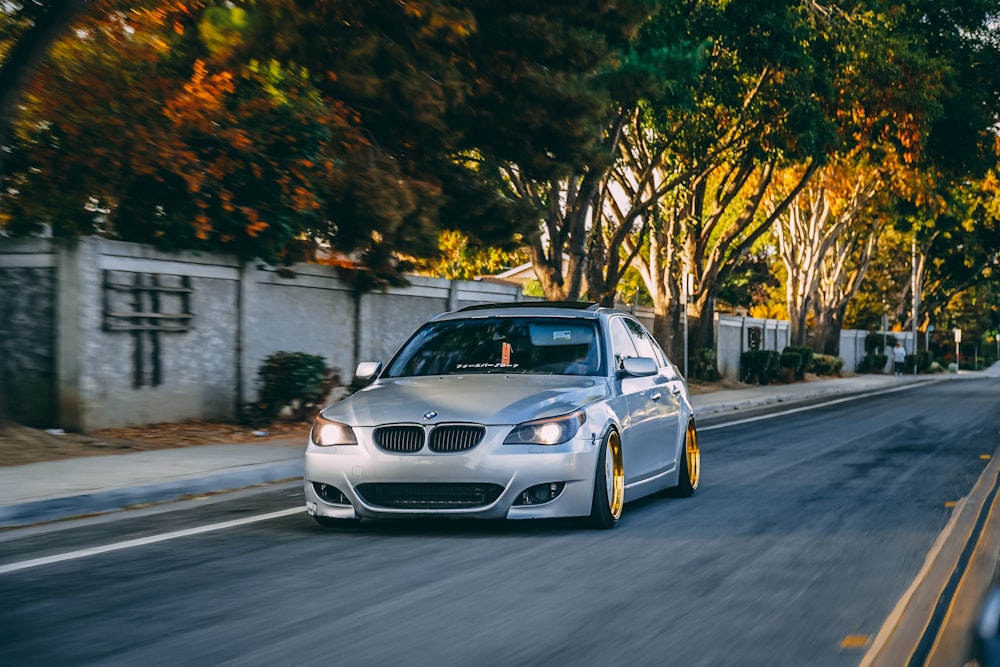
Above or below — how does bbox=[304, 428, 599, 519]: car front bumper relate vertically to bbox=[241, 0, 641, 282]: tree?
below

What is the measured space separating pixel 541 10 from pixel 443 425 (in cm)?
1286

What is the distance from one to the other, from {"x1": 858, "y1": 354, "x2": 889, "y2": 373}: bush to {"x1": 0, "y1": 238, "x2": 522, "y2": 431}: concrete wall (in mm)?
48104

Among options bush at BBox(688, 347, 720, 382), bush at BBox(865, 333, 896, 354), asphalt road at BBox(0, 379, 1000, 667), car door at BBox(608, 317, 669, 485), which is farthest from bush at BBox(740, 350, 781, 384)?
bush at BBox(865, 333, 896, 354)

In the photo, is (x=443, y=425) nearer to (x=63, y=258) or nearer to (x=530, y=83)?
(x=63, y=258)

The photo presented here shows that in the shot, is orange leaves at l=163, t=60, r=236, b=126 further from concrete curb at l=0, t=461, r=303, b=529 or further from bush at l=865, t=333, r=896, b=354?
bush at l=865, t=333, r=896, b=354

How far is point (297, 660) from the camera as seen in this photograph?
564cm

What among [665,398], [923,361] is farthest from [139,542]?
[923,361]

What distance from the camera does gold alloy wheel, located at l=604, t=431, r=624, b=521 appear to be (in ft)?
30.8

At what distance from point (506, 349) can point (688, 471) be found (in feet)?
7.48

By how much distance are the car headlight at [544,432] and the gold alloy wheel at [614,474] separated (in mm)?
482

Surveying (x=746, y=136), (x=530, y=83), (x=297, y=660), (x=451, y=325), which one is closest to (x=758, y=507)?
(x=451, y=325)

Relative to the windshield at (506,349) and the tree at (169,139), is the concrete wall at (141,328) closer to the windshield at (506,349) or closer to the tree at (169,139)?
the tree at (169,139)

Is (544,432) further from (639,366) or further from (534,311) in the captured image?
(534,311)

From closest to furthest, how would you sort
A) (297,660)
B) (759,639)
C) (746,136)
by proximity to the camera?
(297,660)
(759,639)
(746,136)
